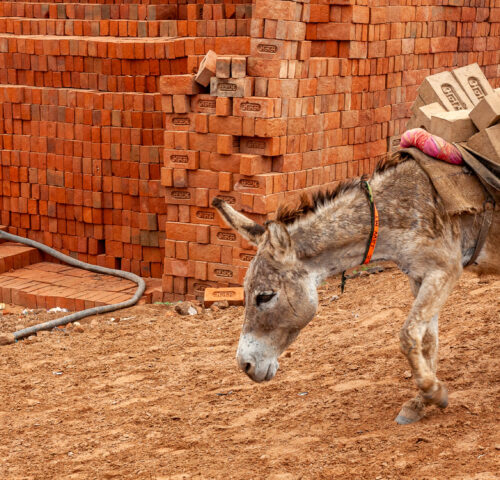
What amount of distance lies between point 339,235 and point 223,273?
4301mm

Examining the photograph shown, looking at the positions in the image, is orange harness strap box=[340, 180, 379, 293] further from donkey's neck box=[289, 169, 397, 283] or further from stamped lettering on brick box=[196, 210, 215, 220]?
stamped lettering on brick box=[196, 210, 215, 220]

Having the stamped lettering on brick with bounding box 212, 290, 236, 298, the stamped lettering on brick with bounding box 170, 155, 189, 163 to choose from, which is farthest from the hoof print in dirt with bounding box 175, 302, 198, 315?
the stamped lettering on brick with bounding box 170, 155, 189, 163

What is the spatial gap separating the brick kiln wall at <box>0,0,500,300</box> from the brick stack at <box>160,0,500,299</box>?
0.02 m

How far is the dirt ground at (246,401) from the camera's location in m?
4.92

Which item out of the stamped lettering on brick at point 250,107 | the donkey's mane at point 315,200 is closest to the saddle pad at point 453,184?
the donkey's mane at point 315,200

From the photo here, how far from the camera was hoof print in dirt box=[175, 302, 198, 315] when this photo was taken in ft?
29.1

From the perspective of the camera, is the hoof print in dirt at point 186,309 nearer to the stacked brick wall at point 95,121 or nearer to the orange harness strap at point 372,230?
the stacked brick wall at point 95,121

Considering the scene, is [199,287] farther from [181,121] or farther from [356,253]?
[356,253]

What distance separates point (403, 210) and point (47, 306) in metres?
5.86

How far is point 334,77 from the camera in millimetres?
9492

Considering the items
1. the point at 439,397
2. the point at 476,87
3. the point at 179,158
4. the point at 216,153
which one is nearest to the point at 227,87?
the point at 216,153

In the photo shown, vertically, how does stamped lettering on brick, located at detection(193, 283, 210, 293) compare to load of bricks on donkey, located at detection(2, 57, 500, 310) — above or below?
below

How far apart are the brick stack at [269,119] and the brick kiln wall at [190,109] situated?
0.05 feet

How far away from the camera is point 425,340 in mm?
5273
